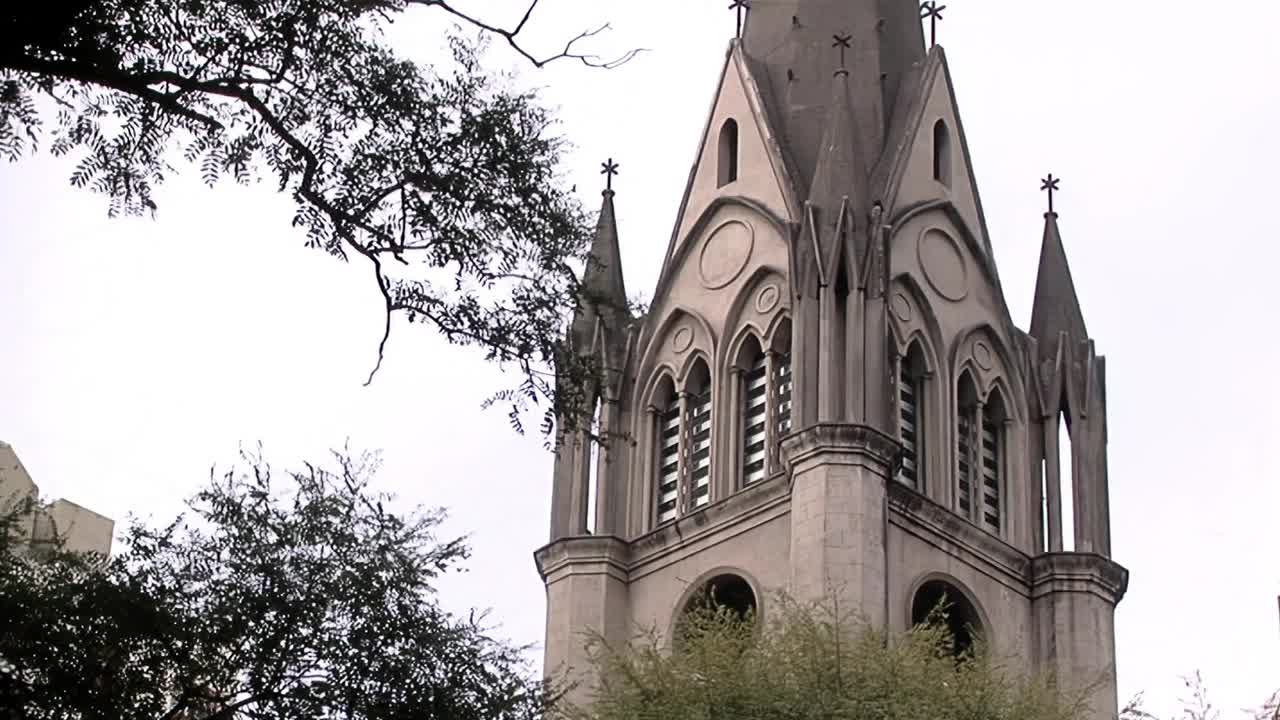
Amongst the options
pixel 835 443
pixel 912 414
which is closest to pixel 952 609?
pixel 912 414

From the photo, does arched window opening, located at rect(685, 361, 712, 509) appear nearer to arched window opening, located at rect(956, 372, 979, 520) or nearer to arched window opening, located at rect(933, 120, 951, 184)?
arched window opening, located at rect(956, 372, 979, 520)

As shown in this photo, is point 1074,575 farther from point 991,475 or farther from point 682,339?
point 682,339

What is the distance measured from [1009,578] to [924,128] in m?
8.27

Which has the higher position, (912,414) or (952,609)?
(912,414)

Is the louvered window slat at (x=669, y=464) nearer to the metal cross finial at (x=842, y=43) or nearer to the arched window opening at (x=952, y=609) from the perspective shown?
the arched window opening at (x=952, y=609)

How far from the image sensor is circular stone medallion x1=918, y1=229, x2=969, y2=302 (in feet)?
153

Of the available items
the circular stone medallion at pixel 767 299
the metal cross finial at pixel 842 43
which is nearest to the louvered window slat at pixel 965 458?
the circular stone medallion at pixel 767 299

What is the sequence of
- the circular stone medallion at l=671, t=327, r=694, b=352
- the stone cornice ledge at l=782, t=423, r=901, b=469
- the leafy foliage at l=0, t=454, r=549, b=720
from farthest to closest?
1. the circular stone medallion at l=671, t=327, r=694, b=352
2. the stone cornice ledge at l=782, t=423, r=901, b=469
3. the leafy foliage at l=0, t=454, r=549, b=720

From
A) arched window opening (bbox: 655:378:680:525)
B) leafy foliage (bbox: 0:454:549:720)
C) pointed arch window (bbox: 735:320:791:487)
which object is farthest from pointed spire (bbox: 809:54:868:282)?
leafy foliage (bbox: 0:454:549:720)

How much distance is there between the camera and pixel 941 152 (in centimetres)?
4866

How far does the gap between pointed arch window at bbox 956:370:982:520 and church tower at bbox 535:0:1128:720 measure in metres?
0.05

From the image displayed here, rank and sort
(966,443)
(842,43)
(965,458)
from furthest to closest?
(842,43), (966,443), (965,458)

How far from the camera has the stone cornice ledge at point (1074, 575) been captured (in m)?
44.3

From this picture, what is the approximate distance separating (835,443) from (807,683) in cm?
1208
